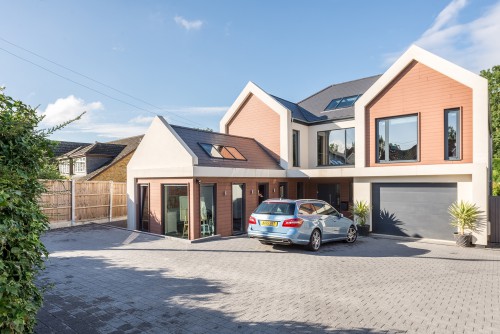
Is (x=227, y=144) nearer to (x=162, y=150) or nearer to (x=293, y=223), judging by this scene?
(x=162, y=150)

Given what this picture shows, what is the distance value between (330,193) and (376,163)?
13.2 feet

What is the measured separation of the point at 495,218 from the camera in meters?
12.0

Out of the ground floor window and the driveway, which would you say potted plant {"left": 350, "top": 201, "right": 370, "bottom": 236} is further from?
the ground floor window

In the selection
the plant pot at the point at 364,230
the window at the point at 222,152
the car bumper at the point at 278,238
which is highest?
the window at the point at 222,152

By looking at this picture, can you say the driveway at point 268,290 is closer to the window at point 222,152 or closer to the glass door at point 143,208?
the glass door at point 143,208

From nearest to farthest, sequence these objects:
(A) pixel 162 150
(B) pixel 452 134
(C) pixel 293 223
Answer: (C) pixel 293 223 → (B) pixel 452 134 → (A) pixel 162 150

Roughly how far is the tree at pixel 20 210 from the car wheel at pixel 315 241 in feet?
27.4

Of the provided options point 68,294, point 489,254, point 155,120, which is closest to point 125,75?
point 155,120

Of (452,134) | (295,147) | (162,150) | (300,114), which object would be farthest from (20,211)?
(300,114)

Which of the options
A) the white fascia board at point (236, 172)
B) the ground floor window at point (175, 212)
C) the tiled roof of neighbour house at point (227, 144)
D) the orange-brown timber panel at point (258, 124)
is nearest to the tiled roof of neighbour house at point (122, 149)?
the orange-brown timber panel at point (258, 124)

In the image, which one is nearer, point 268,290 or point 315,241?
point 268,290

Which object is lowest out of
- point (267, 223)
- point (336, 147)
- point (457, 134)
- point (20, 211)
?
point (267, 223)

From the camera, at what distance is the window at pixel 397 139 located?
13.6 meters

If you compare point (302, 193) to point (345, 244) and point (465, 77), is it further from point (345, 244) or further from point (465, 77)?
point (465, 77)
